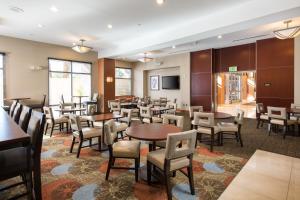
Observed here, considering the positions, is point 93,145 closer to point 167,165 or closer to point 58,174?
point 58,174

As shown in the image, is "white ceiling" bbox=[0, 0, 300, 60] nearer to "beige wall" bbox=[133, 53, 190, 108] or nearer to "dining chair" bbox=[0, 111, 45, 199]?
"beige wall" bbox=[133, 53, 190, 108]

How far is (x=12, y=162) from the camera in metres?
1.89

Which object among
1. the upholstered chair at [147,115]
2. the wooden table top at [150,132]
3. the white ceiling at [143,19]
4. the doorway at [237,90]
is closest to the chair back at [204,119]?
the wooden table top at [150,132]

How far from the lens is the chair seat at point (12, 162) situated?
5.81 feet

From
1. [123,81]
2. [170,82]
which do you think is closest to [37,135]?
[170,82]

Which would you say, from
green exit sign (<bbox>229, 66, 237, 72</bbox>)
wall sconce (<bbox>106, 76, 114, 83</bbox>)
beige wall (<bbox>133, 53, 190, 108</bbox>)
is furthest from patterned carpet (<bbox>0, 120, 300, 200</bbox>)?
beige wall (<bbox>133, 53, 190, 108</bbox>)

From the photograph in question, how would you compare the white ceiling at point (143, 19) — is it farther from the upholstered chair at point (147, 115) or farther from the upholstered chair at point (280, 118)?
the upholstered chair at point (147, 115)

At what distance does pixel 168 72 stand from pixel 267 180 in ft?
31.7

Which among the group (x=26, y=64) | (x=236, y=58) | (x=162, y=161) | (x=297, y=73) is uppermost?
(x=236, y=58)

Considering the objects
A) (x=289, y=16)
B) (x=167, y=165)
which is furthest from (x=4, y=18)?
(x=289, y=16)

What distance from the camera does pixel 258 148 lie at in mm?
4336

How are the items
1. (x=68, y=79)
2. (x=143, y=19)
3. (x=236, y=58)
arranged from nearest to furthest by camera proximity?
(x=143, y=19)
(x=236, y=58)
(x=68, y=79)

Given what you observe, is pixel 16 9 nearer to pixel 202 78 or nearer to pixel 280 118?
pixel 280 118

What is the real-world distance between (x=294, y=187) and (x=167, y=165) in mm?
1976
